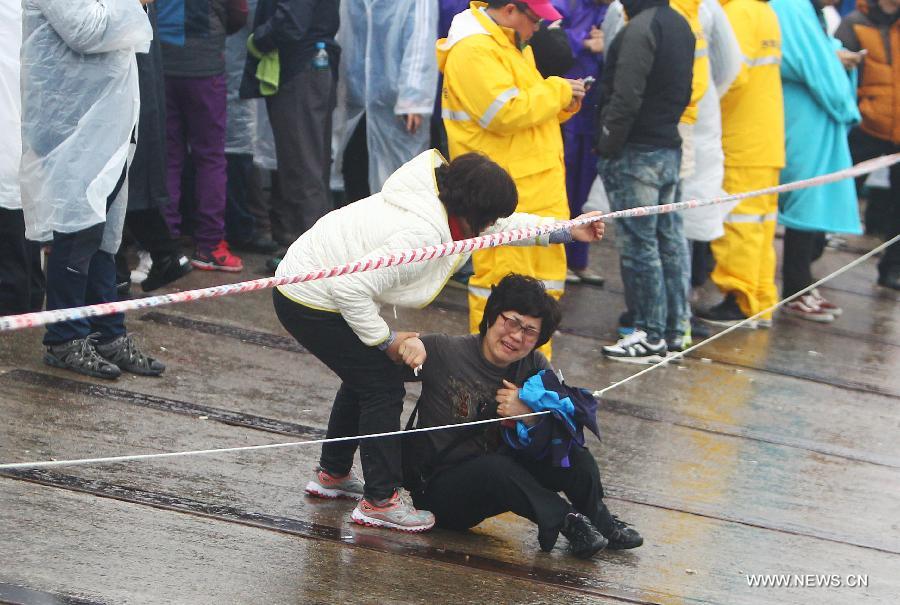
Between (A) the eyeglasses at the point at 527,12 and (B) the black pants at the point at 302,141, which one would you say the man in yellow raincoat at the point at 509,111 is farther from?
(B) the black pants at the point at 302,141

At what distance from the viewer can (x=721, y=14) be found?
7648 millimetres

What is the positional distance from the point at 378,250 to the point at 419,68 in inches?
145

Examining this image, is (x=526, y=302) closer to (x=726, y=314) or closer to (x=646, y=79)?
(x=646, y=79)

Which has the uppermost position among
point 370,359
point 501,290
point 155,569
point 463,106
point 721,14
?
point 721,14

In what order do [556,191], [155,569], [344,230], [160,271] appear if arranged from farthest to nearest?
[160,271] < [556,191] < [344,230] < [155,569]

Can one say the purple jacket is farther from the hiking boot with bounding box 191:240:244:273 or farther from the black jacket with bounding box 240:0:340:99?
the hiking boot with bounding box 191:240:244:273

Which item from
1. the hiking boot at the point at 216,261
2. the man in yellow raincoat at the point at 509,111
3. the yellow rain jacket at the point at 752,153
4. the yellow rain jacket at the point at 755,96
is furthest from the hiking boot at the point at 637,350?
the hiking boot at the point at 216,261

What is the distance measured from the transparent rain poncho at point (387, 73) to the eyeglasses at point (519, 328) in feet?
11.6

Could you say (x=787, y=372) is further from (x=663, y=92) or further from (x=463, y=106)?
(x=463, y=106)

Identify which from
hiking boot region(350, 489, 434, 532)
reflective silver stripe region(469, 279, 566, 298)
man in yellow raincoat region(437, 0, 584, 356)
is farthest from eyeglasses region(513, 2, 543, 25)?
hiking boot region(350, 489, 434, 532)

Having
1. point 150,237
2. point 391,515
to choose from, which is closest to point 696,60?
point 150,237

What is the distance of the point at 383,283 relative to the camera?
4.50 meters

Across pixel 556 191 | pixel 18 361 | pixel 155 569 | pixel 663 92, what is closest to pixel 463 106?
pixel 556 191

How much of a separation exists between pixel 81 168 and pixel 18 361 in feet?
3.00
